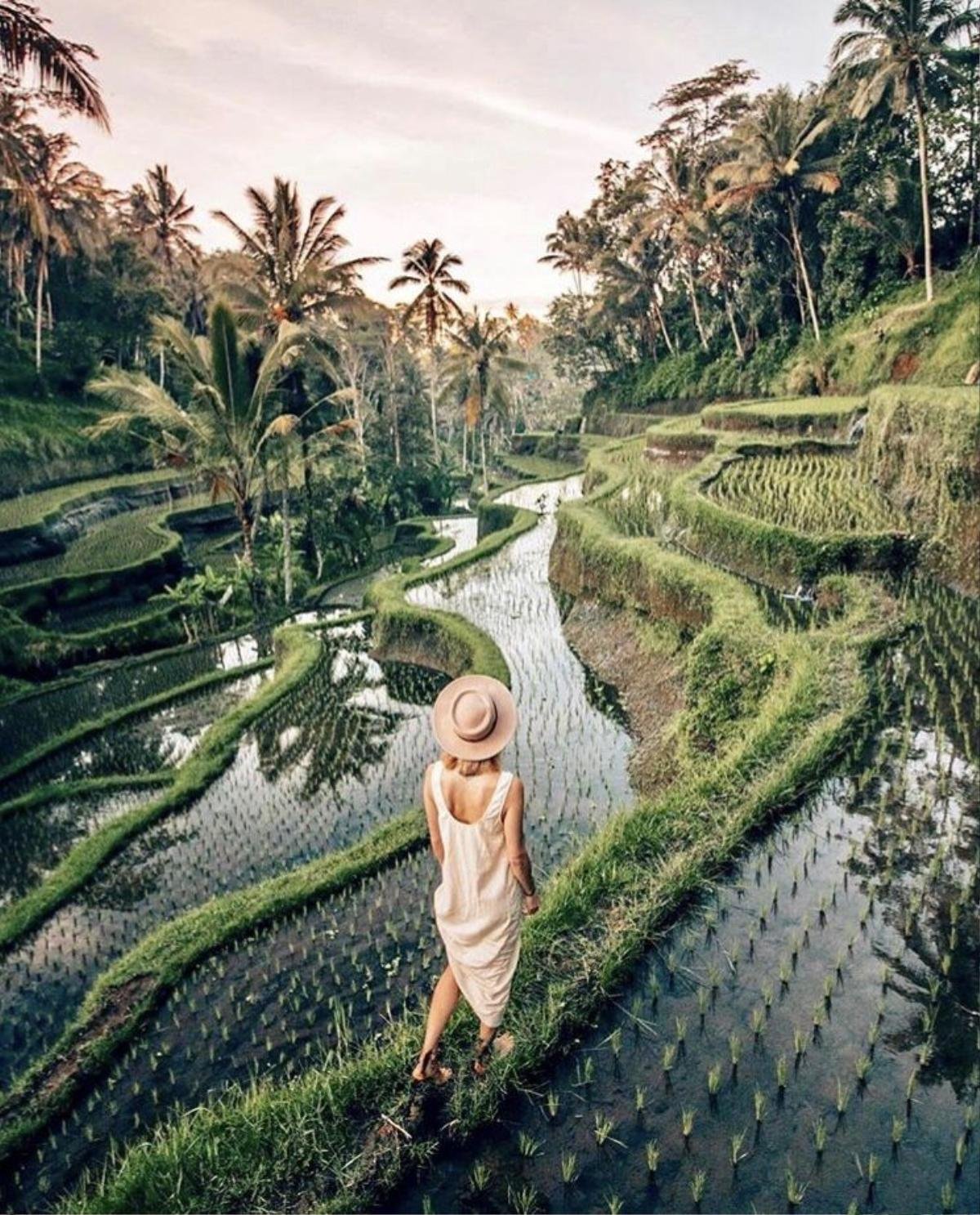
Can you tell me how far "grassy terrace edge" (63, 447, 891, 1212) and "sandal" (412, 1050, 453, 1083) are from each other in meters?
0.07

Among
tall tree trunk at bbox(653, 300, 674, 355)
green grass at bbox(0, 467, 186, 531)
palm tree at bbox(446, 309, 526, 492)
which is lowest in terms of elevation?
green grass at bbox(0, 467, 186, 531)

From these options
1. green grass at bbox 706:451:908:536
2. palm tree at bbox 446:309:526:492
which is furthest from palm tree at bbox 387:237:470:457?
green grass at bbox 706:451:908:536

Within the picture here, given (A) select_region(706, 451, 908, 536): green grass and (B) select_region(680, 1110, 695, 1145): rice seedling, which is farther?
(A) select_region(706, 451, 908, 536): green grass

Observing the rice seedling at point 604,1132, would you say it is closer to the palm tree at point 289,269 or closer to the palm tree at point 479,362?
the palm tree at point 289,269

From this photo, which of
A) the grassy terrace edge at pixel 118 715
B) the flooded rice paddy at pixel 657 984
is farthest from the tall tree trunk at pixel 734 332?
the grassy terrace edge at pixel 118 715

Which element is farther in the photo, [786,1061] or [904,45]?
[904,45]

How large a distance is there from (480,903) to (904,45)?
2388 centimetres

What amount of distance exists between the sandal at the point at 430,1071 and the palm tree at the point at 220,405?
1297 cm

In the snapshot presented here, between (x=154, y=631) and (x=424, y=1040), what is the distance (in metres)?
12.6

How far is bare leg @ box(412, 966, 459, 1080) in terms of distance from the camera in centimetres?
301

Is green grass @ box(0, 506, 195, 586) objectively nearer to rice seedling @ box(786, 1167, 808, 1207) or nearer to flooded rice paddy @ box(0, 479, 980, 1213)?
flooded rice paddy @ box(0, 479, 980, 1213)

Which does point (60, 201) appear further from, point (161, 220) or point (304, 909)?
point (304, 909)

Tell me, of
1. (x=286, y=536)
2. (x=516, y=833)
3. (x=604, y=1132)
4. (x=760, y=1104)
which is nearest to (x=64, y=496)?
(x=286, y=536)

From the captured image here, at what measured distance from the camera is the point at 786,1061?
316cm
